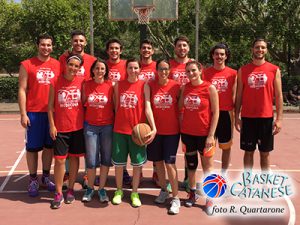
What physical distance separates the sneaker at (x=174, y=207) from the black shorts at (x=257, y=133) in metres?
1.30

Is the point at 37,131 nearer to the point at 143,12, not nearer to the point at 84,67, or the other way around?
the point at 84,67

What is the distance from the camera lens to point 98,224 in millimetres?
4426

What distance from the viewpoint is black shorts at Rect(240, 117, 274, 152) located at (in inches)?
200

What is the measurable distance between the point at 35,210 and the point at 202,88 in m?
2.81

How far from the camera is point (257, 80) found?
5004 mm

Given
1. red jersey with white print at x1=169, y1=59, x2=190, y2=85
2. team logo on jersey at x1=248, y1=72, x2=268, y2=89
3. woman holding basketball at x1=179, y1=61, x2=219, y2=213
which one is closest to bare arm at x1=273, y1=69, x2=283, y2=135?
team logo on jersey at x1=248, y1=72, x2=268, y2=89

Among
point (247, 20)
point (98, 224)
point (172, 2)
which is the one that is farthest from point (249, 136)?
point (247, 20)

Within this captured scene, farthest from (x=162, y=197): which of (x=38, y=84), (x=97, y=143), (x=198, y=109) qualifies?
(x=38, y=84)

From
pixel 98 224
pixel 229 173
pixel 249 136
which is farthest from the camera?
pixel 229 173

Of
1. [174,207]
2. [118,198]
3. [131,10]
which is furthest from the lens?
[131,10]

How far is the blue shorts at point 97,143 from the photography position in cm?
493

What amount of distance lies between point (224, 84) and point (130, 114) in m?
1.44

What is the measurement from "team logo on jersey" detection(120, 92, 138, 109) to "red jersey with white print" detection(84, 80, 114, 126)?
21cm

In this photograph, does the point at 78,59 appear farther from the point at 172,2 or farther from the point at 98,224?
the point at 172,2
